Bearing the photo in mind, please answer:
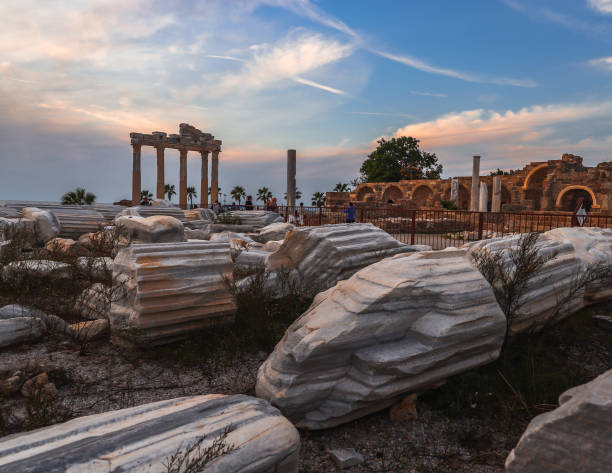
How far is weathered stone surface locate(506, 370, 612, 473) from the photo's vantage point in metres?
1.69

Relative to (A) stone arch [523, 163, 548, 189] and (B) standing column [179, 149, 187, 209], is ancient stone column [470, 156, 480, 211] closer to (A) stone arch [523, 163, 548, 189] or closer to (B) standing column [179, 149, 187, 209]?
(A) stone arch [523, 163, 548, 189]

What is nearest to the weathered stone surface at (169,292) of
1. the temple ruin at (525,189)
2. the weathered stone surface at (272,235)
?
the weathered stone surface at (272,235)

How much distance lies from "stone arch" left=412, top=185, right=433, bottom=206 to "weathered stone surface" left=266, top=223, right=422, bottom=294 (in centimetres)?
2657

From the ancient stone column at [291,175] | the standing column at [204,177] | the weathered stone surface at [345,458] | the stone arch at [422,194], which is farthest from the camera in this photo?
the stone arch at [422,194]

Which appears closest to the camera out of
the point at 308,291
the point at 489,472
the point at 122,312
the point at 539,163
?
the point at 489,472

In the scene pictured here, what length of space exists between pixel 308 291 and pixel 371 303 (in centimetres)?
214

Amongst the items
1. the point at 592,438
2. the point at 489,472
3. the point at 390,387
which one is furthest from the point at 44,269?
the point at 592,438

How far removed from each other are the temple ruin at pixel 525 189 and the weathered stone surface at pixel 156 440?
20726 millimetres

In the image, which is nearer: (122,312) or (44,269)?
(122,312)

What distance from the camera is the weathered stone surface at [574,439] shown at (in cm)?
169

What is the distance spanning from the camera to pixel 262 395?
291 cm

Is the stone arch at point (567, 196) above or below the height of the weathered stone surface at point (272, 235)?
above

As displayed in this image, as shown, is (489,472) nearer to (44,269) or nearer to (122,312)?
(122,312)

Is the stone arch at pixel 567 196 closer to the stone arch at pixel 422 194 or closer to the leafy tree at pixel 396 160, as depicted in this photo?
the stone arch at pixel 422 194
